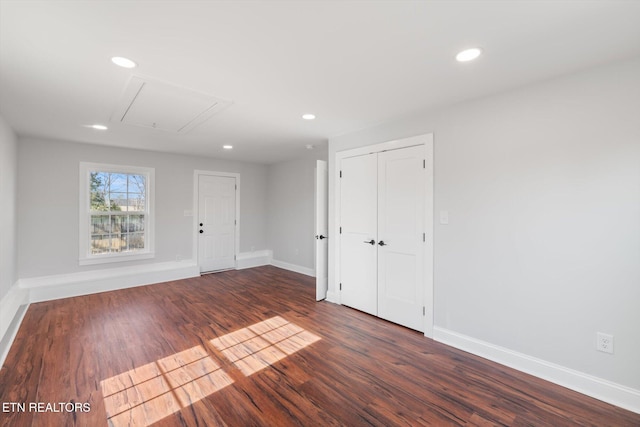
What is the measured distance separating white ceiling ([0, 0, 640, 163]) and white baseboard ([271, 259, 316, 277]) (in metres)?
3.63

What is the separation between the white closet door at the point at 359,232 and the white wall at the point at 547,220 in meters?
0.85

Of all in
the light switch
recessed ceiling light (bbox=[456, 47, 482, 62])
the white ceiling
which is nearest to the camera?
the white ceiling

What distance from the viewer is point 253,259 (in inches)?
257

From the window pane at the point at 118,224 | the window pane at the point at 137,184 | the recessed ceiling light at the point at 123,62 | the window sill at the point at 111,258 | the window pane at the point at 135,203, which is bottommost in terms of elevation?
the window sill at the point at 111,258

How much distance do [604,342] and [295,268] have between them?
4.85 m

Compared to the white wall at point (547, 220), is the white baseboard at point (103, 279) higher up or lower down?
lower down

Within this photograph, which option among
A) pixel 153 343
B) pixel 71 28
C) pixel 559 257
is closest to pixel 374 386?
pixel 559 257

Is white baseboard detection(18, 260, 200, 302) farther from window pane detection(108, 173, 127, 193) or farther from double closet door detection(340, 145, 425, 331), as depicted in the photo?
double closet door detection(340, 145, 425, 331)

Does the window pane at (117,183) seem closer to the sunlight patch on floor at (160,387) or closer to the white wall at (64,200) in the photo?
the white wall at (64,200)

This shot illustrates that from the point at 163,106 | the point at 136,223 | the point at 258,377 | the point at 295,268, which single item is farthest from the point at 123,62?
the point at 295,268

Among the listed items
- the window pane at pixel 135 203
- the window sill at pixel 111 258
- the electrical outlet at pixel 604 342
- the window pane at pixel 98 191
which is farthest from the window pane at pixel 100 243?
the electrical outlet at pixel 604 342

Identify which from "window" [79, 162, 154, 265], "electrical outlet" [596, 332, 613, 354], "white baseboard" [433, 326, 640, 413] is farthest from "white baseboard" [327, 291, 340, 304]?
"window" [79, 162, 154, 265]

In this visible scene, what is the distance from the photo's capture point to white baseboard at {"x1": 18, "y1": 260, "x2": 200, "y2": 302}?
13.5 ft

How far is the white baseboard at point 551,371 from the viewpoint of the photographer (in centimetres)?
192
